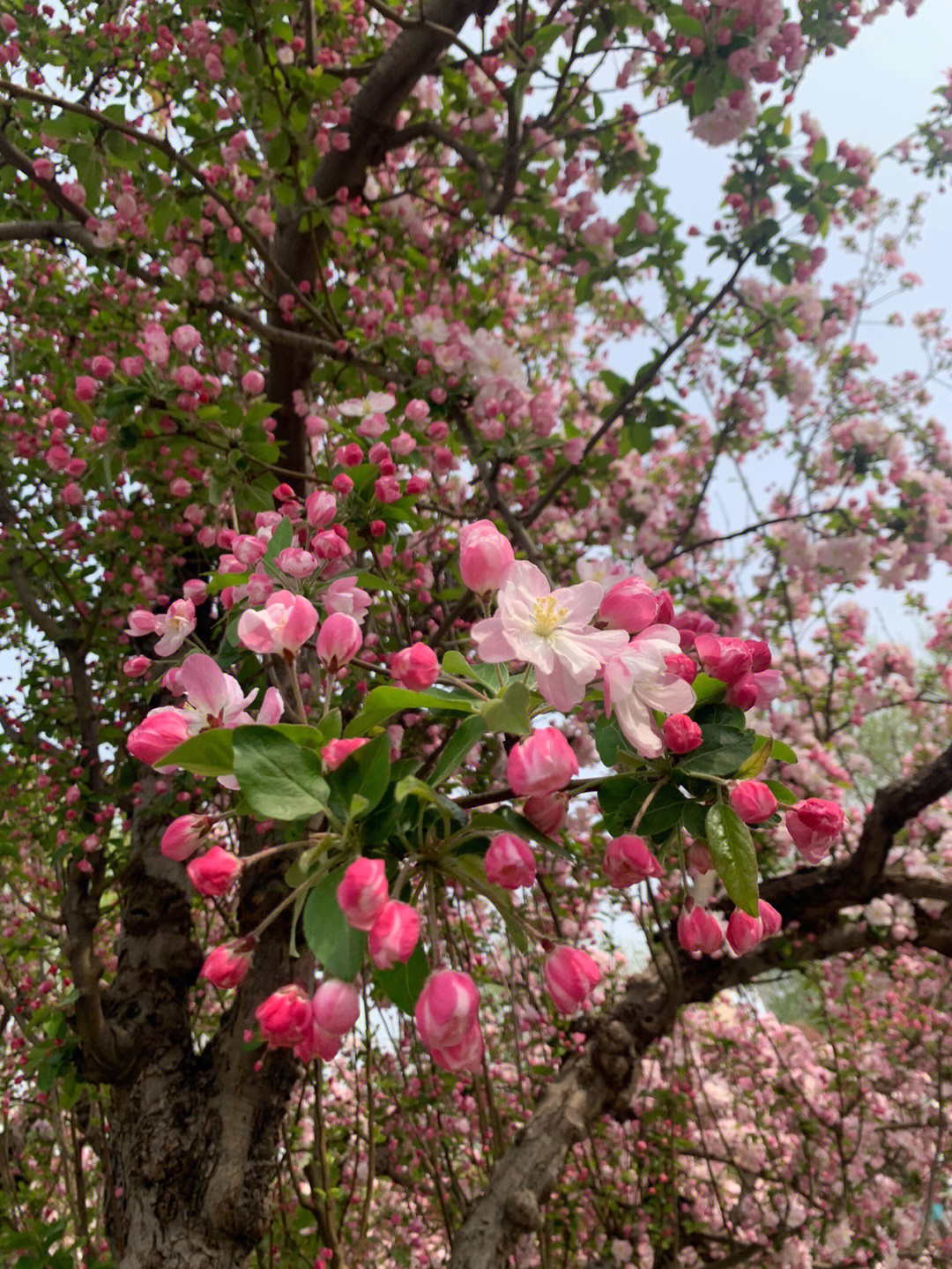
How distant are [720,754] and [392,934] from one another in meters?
0.31

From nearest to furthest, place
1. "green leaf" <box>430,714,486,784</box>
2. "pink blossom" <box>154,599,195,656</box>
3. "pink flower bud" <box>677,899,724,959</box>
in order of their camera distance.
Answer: "green leaf" <box>430,714,486,784</box> < "pink flower bud" <box>677,899,724,959</box> < "pink blossom" <box>154,599,195,656</box>

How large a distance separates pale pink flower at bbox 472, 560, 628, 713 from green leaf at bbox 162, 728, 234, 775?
220 mm

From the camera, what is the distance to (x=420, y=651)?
66 cm

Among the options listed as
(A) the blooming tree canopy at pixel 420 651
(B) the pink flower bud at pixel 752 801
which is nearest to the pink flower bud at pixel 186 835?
(A) the blooming tree canopy at pixel 420 651

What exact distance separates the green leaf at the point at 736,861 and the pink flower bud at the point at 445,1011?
22 centimetres

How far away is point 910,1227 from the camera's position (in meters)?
4.33

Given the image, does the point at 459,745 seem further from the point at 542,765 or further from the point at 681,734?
the point at 681,734

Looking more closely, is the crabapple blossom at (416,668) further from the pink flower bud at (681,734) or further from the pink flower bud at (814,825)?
the pink flower bud at (814,825)

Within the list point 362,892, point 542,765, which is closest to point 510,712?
point 542,765

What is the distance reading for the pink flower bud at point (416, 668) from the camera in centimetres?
65

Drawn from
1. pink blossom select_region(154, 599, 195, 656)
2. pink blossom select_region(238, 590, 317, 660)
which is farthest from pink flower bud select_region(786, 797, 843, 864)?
pink blossom select_region(154, 599, 195, 656)

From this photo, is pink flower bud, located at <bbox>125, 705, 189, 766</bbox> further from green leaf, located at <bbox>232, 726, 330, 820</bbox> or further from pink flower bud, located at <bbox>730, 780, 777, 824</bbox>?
pink flower bud, located at <bbox>730, 780, 777, 824</bbox>

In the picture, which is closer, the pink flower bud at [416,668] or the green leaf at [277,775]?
the green leaf at [277,775]

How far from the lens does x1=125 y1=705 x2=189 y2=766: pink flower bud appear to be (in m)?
0.67
